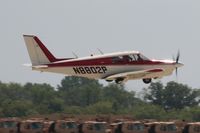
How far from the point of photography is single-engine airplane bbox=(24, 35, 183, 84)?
8869cm

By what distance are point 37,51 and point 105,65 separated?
6.89m

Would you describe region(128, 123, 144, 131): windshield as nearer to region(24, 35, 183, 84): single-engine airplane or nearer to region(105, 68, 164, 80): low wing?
region(24, 35, 183, 84): single-engine airplane

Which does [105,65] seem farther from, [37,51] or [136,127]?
[136,127]

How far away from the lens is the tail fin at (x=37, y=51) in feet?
294

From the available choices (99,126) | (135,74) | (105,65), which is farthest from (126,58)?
(99,126)

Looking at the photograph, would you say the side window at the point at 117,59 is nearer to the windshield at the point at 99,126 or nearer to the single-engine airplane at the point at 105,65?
the single-engine airplane at the point at 105,65

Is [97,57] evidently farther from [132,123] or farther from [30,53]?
[132,123]

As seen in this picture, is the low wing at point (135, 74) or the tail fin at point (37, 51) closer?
the tail fin at point (37, 51)

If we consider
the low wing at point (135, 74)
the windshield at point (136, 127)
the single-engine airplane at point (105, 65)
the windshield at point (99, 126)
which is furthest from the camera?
the windshield at point (136, 127)

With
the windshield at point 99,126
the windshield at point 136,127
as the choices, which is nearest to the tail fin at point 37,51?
the windshield at point 99,126

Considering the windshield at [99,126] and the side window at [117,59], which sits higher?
the side window at [117,59]

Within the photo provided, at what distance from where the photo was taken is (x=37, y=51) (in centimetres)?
9056

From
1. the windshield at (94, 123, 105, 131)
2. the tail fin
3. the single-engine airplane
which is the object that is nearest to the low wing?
the single-engine airplane

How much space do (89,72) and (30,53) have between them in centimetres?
613
